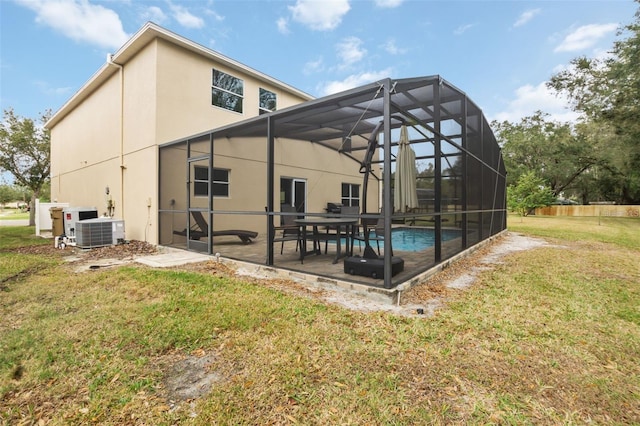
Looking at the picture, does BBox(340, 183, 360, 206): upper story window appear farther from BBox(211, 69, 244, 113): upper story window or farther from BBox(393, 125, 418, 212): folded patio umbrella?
BBox(393, 125, 418, 212): folded patio umbrella

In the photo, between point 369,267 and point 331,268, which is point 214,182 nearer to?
point 331,268

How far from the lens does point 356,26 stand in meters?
11.6

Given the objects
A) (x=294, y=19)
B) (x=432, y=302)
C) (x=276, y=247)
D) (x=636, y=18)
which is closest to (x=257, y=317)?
(x=432, y=302)

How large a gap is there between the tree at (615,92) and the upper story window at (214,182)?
51.7ft

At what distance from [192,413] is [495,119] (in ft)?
121

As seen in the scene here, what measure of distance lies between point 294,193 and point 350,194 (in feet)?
11.1

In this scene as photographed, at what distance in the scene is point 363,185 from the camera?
5.16 m

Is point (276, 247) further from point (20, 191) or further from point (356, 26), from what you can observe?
point (20, 191)

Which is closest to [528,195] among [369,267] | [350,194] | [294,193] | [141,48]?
[350,194]

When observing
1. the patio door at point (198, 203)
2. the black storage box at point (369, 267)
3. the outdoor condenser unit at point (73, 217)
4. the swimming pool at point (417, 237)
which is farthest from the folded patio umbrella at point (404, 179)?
the outdoor condenser unit at point (73, 217)

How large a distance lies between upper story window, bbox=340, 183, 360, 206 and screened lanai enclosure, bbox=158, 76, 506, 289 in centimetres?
110

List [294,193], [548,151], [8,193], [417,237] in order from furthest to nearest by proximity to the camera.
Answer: [8,193], [548,151], [294,193], [417,237]

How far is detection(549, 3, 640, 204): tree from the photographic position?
12.1 metres

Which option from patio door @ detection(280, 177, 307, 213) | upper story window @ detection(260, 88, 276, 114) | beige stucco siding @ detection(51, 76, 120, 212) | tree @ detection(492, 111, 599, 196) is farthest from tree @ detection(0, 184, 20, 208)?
tree @ detection(492, 111, 599, 196)
